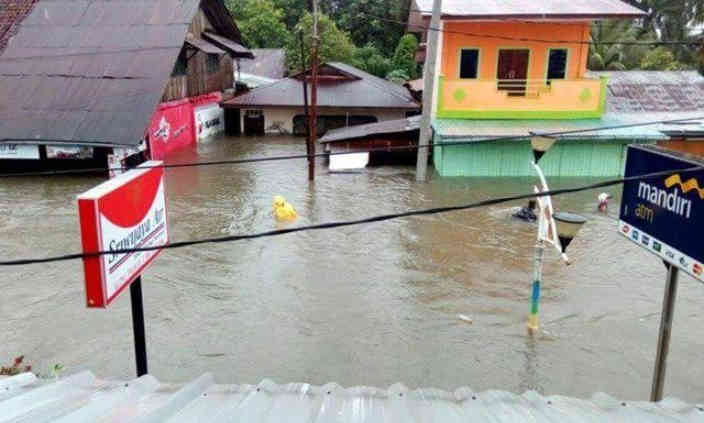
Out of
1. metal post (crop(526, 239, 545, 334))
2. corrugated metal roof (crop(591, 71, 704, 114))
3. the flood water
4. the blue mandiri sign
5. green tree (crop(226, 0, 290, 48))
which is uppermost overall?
green tree (crop(226, 0, 290, 48))

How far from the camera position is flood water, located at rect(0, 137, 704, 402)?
26.7ft

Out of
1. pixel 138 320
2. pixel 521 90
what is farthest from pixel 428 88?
pixel 138 320

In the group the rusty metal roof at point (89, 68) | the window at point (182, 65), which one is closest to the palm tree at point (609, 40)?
the window at point (182, 65)

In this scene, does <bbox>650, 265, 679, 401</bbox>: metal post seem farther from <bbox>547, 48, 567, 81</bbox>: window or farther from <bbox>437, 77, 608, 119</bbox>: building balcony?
<bbox>547, 48, 567, 81</bbox>: window

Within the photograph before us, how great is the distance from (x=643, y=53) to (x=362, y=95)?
18122mm

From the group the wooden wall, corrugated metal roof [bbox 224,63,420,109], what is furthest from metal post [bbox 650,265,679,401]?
corrugated metal roof [bbox 224,63,420,109]

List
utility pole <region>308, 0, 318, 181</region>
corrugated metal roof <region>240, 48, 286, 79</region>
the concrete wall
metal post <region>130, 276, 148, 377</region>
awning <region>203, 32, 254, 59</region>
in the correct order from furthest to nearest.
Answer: corrugated metal roof <region>240, 48, 286, 79</region> → the concrete wall → awning <region>203, 32, 254, 59</region> → utility pole <region>308, 0, 318, 181</region> → metal post <region>130, 276, 148, 377</region>

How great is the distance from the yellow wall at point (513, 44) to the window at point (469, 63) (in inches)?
5.5

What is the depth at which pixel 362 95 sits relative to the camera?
28.2m

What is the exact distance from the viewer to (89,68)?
70.8ft

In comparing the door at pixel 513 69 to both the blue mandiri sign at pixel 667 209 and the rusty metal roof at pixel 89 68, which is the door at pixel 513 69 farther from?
the blue mandiri sign at pixel 667 209

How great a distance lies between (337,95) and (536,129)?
39.9 feet

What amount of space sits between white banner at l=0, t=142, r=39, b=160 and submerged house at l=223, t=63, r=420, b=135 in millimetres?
10684

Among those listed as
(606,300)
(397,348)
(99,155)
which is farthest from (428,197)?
(99,155)
